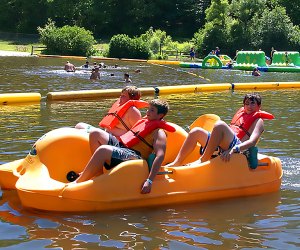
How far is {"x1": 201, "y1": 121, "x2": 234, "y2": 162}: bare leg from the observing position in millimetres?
5895

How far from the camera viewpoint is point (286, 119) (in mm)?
11258

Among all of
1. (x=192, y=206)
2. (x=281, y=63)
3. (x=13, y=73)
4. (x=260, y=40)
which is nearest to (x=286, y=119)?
(x=192, y=206)

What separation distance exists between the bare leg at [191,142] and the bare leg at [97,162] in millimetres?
981

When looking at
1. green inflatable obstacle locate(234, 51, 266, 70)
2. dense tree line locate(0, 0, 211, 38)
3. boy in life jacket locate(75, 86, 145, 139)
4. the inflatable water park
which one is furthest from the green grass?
boy in life jacket locate(75, 86, 145, 139)

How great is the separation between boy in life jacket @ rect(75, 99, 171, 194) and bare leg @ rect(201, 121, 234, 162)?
1.74ft

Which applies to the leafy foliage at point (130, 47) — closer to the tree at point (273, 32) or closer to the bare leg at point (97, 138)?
the tree at point (273, 32)

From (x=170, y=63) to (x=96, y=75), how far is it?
1260 centimetres

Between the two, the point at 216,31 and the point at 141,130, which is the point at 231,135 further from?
the point at 216,31

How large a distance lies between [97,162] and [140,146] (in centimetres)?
55

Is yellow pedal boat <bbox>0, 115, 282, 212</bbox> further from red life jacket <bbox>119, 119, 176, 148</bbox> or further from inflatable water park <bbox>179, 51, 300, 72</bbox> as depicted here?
inflatable water park <bbox>179, 51, 300, 72</bbox>

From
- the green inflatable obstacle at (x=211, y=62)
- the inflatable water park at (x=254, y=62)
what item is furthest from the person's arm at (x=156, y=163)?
the green inflatable obstacle at (x=211, y=62)

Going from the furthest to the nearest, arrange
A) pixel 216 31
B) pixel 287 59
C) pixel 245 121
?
pixel 216 31 → pixel 287 59 → pixel 245 121

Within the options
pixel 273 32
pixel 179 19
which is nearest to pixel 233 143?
pixel 273 32

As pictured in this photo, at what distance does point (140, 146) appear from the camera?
5738 millimetres
